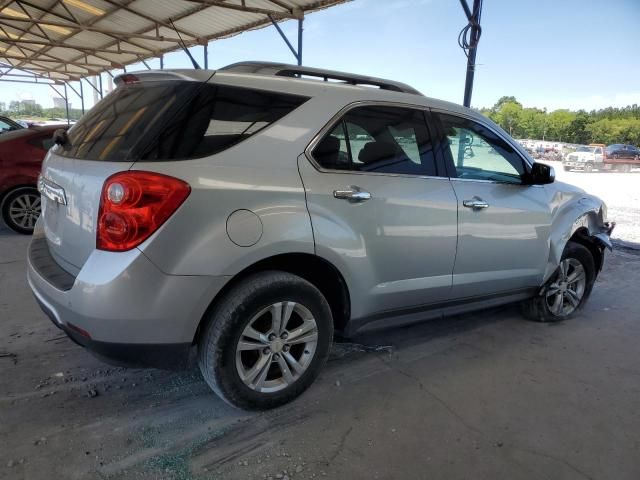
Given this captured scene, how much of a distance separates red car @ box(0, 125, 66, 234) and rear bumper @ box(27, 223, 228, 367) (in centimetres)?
466

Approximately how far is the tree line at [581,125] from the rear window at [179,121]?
34.2 meters

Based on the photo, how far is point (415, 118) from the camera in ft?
9.53

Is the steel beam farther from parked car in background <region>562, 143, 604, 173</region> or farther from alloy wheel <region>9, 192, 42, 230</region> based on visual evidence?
parked car in background <region>562, 143, 604, 173</region>

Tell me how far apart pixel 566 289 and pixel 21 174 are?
20.9ft

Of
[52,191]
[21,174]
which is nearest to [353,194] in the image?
[52,191]

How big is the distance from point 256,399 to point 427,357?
4.53 feet

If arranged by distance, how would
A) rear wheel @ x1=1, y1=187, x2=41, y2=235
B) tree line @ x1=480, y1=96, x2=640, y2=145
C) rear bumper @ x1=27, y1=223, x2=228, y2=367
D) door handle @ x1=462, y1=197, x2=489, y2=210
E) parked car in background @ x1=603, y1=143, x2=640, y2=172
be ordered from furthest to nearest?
1. tree line @ x1=480, y1=96, x2=640, y2=145
2. parked car in background @ x1=603, y1=143, x2=640, y2=172
3. rear wheel @ x1=1, y1=187, x2=41, y2=235
4. door handle @ x1=462, y1=197, x2=489, y2=210
5. rear bumper @ x1=27, y1=223, x2=228, y2=367

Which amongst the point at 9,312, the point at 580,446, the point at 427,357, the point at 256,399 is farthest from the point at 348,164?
the point at 9,312

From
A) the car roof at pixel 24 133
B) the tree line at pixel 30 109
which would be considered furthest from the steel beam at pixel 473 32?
the tree line at pixel 30 109

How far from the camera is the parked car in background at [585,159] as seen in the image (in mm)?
25547

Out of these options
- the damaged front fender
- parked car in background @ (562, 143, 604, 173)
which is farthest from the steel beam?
parked car in background @ (562, 143, 604, 173)

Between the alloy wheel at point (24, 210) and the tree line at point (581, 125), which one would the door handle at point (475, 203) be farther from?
the tree line at point (581, 125)

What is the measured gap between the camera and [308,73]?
2.70 m

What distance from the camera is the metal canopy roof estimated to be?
10.8 m
